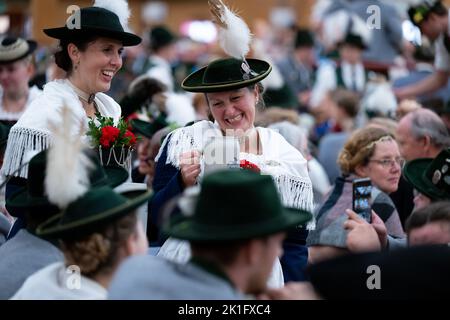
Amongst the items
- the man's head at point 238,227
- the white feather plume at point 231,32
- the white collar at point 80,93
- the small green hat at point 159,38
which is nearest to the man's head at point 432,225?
the man's head at point 238,227

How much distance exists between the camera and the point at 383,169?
20.3 feet

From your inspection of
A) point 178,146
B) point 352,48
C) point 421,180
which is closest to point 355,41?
point 352,48

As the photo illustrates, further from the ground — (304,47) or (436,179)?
(436,179)

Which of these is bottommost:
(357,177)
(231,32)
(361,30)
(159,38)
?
(159,38)

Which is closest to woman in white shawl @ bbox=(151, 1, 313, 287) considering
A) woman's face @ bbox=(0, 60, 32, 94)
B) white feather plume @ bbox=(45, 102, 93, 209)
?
white feather plume @ bbox=(45, 102, 93, 209)

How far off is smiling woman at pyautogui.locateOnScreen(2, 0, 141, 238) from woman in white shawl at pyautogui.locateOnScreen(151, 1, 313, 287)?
0.45 m

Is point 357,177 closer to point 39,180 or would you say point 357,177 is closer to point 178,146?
point 178,146

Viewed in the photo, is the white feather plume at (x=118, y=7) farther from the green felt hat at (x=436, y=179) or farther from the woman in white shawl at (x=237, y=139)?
the green felt hat at (x=436, y=179)

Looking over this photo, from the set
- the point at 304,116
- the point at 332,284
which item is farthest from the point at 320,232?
the point at 304,116

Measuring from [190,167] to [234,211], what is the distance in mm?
1607

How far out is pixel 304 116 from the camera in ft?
39.2

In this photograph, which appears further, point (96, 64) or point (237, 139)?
point (96, 64)

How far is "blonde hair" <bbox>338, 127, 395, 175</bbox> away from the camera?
6215 mm

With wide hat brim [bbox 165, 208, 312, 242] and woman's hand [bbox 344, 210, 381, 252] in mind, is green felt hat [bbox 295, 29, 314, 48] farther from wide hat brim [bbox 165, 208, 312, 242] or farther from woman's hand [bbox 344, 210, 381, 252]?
wide hat brim [bbox 165, 208, 312, 242]
